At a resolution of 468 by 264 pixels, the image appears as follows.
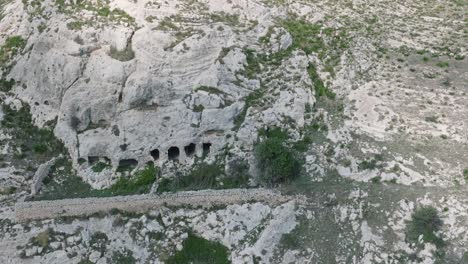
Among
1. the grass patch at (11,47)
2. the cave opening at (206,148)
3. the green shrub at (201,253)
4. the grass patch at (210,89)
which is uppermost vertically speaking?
the grass patch at (210,89)

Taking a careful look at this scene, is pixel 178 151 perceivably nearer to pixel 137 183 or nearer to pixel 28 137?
pixel 137 183

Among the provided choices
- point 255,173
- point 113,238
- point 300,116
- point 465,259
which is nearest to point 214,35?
point 300,116

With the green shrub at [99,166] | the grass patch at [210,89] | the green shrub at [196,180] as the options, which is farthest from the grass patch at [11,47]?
the green shrub at [196,180]

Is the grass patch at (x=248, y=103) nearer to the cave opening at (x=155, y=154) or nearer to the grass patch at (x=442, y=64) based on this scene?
the cave opening at (x=155, y=154)

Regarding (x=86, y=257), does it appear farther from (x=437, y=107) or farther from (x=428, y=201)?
(x=437, y=107)

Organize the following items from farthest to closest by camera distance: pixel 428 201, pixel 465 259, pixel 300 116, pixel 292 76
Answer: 1. pixel 292 76
2. pixel 300 116
3. pixel 428 201
4. pixel 465 259

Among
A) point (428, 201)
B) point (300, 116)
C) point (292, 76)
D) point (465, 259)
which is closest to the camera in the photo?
point (465, 259)
